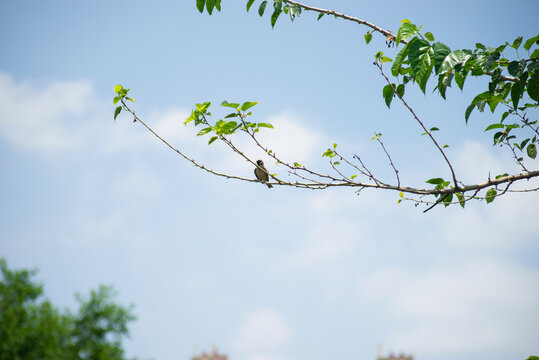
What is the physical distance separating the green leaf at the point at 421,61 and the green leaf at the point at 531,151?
1634mm

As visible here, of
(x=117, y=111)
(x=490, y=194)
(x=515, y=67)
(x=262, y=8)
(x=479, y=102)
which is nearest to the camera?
(x=515, y=67)

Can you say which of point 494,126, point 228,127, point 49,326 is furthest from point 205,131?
point 49,326

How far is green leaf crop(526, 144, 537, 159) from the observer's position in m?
3.17

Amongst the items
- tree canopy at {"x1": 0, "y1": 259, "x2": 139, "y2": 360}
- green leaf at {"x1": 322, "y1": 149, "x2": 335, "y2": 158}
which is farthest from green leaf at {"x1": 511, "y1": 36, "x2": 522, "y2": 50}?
tree canopy at {"x1": 0, "y1": 259, "x2": 139, "y2": 360}

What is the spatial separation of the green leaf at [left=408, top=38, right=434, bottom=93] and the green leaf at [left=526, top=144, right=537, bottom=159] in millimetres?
1634

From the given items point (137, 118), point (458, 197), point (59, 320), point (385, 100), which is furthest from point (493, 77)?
point (59, 320)

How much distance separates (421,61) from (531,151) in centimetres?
172

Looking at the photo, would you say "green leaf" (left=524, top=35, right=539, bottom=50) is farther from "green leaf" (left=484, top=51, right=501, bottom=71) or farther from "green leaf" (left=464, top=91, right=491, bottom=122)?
"green leaf" (left=464, top=91, right=491, bottom=122)

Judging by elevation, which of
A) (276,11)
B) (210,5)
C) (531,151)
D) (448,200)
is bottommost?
(448,200)

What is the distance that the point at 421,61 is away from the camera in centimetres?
214

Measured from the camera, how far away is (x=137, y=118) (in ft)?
10.7

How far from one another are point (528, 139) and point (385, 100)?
1359 millimetres

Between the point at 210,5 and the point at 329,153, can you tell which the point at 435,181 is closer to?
the point at 329,153

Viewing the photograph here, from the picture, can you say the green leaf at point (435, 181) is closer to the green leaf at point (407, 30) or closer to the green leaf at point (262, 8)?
the green leaf at point (407, 30)
